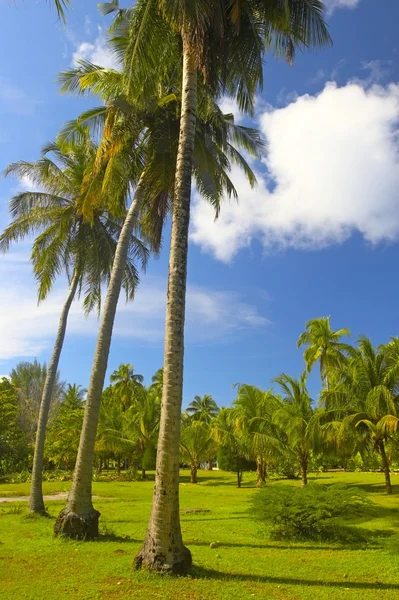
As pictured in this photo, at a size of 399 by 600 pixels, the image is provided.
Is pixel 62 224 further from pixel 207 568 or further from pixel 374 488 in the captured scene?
pixel 374 488

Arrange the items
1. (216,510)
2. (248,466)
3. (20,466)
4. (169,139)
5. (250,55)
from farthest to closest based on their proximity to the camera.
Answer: (248,466)
(20,466)
(216,510)
(169,139)
(250,55)

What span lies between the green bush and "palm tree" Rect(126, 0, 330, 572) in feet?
12.9

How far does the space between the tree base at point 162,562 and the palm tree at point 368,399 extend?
54.2 ft

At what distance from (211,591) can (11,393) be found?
38121mm

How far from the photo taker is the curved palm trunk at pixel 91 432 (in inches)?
393

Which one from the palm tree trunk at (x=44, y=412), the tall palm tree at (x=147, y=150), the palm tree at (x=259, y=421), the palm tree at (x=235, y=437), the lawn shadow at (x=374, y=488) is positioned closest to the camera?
the tall palm tree at (x=147, y=150)

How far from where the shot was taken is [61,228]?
52.7 feet

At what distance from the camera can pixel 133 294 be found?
1802cm

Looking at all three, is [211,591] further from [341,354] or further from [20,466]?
[20,466]

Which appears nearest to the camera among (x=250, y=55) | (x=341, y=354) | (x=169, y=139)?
(x=250, y=55)

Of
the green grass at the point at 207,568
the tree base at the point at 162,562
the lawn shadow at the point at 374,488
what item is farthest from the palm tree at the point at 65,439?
the tree base at the point at 162,562

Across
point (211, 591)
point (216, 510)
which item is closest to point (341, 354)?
point (216, 510)

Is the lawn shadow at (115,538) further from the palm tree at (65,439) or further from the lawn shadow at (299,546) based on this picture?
the palm tree at (65,439)

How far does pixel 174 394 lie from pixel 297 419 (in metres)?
19.0
